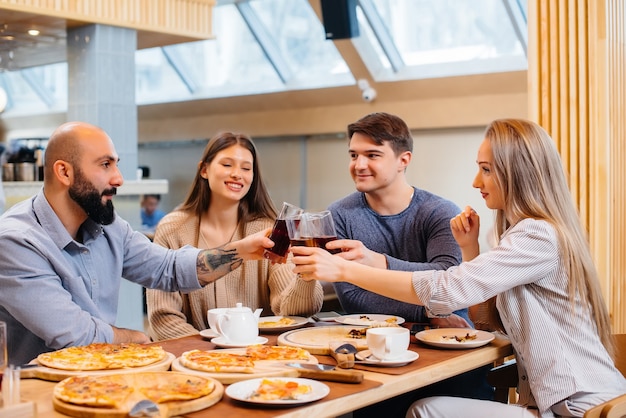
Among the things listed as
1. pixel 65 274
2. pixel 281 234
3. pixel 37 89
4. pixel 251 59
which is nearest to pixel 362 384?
pixel 281 234

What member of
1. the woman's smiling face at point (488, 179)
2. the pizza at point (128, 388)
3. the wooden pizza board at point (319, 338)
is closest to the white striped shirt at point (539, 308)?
the woman's smiling face at point (488, 179)

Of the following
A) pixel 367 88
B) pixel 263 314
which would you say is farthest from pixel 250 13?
pixel 263 314

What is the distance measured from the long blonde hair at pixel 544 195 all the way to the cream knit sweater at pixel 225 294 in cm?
87

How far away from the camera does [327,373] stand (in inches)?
81.0

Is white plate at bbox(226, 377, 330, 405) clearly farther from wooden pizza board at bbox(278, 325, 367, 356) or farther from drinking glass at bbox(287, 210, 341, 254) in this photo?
drinking glass at bbox(287, 210, 341, 254)

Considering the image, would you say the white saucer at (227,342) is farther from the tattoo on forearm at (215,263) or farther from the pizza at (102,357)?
the tattoo on forearm at (215,263)

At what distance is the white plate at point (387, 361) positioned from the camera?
221 cm

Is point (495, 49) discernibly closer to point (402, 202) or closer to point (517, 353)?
point (402, 202)

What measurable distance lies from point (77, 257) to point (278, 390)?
109 cm

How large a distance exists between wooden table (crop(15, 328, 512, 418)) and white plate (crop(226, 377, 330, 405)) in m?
0.02

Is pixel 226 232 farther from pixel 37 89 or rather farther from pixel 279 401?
pixel 37 89

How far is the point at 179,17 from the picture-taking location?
21.6 ft

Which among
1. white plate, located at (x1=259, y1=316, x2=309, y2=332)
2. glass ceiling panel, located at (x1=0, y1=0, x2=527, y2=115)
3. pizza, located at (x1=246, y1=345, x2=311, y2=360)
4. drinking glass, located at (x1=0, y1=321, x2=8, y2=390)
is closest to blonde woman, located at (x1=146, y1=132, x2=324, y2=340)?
white plate, located at (x1=259, y1=316, x2=309, y2=332)

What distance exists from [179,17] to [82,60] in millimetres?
845
